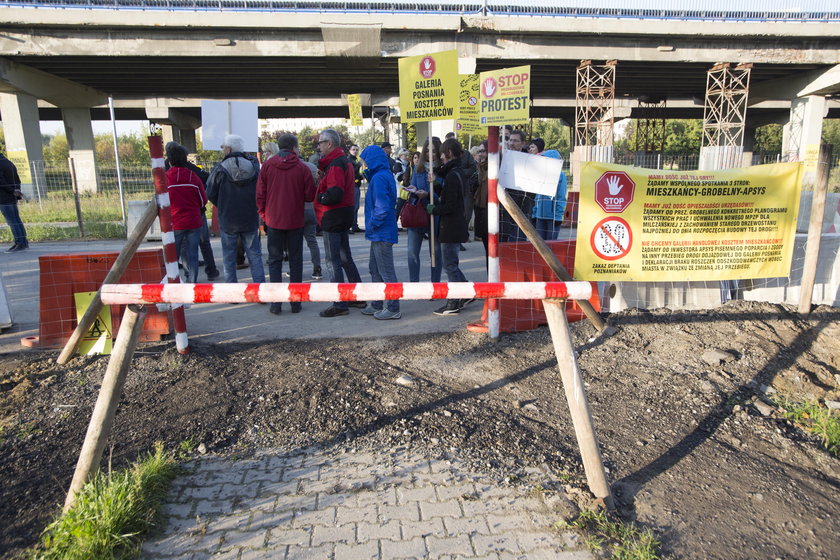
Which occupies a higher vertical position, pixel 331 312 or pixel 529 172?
pixel 529 172

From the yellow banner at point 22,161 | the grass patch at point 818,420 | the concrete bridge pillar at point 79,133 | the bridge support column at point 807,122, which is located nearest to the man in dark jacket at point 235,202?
the grass patch at point 818,420

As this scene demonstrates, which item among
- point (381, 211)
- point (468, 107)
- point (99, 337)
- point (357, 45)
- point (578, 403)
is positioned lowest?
point (99, 337)

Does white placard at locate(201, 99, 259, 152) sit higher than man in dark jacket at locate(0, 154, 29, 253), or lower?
higher

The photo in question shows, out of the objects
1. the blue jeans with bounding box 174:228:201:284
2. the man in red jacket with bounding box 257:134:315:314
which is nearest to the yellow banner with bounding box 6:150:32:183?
the blue jeans with bounding box 174:228:201:284

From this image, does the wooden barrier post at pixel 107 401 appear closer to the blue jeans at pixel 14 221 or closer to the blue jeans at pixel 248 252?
the blue jeans at pixel 248 252

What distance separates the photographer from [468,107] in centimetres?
1147

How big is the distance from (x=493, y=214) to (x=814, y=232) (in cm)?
331

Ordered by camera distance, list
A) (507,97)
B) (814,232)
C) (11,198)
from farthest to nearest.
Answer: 1. (11,198)
2. (507,97)
3. (814,232)

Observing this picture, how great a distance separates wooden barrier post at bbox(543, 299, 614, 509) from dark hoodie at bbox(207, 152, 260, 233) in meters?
4.84

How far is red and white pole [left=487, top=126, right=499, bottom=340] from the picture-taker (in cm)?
520

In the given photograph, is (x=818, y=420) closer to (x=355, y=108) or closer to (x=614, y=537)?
(x=614, y=537)

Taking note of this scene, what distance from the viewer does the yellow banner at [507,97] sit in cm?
771

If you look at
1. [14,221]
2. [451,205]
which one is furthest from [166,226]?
[14,221]

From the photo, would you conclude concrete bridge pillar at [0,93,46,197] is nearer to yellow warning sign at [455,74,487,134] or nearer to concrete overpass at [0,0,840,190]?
concrete overpass at [0,0,840,190]
